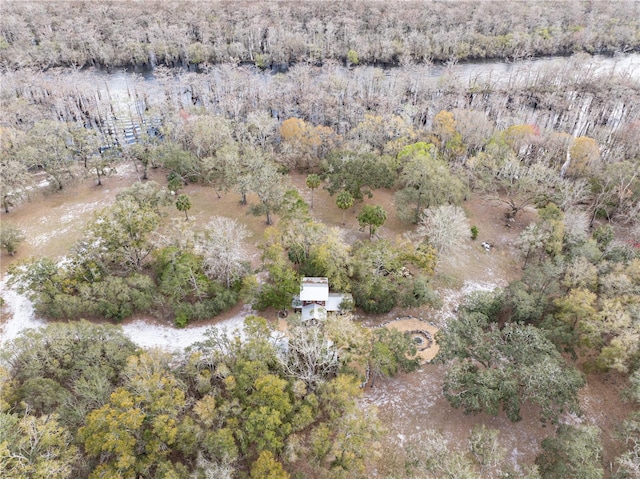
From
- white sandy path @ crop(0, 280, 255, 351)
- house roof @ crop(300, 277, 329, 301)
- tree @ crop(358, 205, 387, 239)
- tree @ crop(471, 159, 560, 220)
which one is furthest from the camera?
tree @ crop(471, 159, 560, 220)

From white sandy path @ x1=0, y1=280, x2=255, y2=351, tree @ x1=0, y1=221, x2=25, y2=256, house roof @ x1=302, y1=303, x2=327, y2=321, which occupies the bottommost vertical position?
white sandy path @ x1=0, y1=280, x2=255, y2=351

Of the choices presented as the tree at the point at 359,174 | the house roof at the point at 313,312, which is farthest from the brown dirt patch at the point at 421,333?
the tree at the point at 359,174

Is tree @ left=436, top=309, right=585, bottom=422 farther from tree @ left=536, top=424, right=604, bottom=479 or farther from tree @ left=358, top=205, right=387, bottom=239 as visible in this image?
tree @ left=358, top=205, right=387, bottom=239

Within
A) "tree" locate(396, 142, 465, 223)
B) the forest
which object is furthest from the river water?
"tree" locate(396, 142, 465, 223)

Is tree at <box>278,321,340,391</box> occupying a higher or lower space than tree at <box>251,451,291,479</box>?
higher

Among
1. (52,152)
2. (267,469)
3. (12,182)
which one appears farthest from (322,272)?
(52,152)

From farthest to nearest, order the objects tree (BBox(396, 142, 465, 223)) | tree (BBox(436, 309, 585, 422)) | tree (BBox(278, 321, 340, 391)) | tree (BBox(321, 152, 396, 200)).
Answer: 1. tree (BBox(321, 152, 396, 200))
2. tree (BBox(396, 142, 465, 223))
3. tree (BBox(278, 321, 340, 391))
4. tree (BBox(436, 309, 585, 422))

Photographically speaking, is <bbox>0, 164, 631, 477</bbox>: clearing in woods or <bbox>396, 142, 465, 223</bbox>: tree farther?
<bbox>396, 142, 465, 223</bbox>: tree
